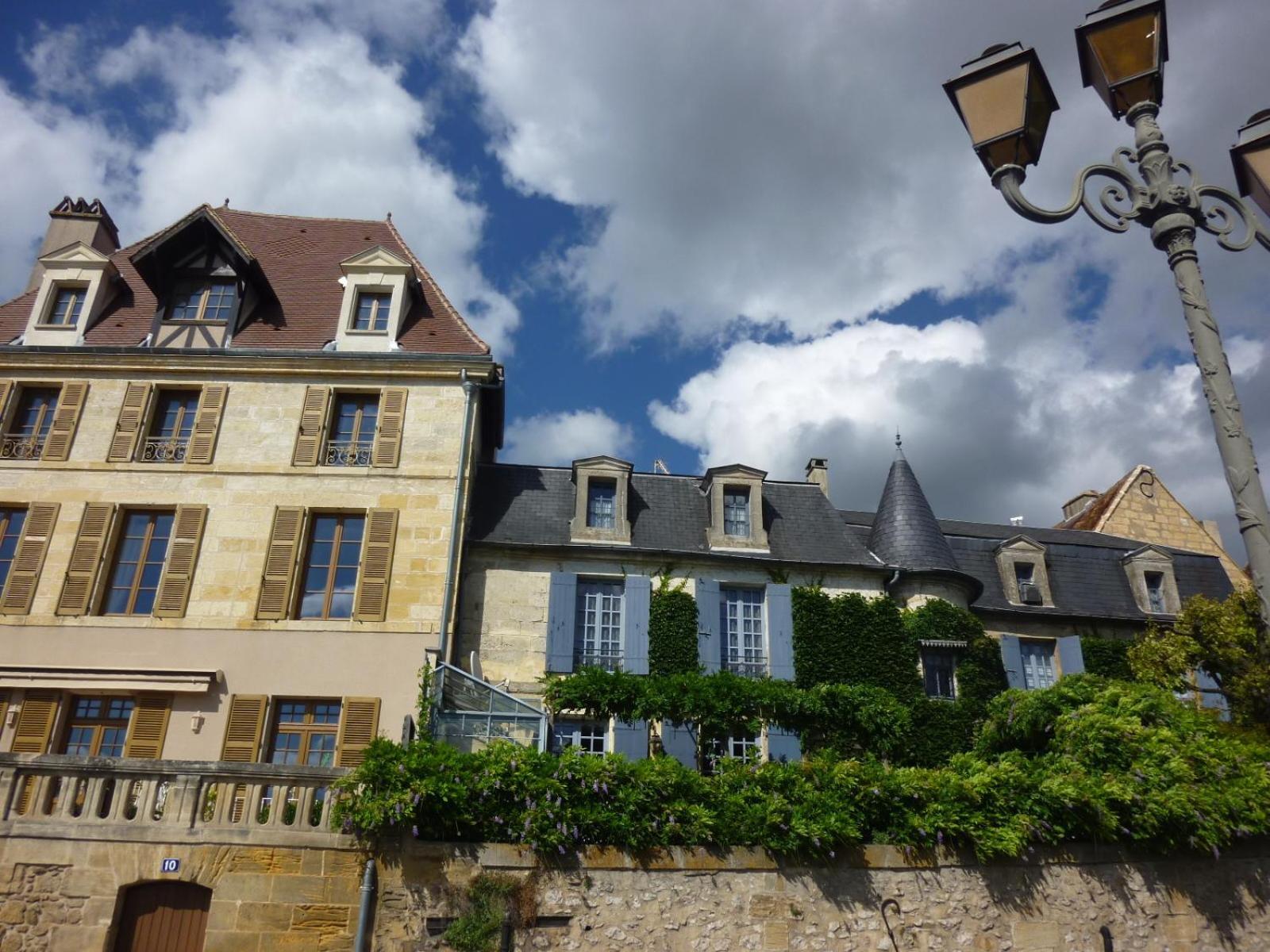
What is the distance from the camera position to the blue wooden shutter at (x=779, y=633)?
14.3 m

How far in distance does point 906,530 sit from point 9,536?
47.3 ft

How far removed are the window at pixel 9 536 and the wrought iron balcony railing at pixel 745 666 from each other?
35.0ft

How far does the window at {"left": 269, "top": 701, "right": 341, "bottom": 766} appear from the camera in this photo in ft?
38.9

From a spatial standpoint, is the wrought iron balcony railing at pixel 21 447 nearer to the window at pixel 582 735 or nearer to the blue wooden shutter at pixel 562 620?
the blue wooden shutter at pixel 562 620

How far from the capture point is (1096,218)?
14.0 feet

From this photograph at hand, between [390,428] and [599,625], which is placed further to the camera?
[599,625]

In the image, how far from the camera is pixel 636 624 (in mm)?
14234

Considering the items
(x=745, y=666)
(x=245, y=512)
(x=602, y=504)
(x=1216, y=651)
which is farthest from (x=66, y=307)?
(x=1216, y=651)

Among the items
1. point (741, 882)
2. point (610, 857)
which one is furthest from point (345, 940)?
point (741, 882)

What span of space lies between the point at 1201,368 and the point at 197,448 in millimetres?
13268

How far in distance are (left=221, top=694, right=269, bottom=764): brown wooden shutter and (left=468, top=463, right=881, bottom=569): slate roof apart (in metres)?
4.07

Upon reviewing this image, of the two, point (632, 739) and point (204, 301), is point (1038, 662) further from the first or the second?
point (204, 301)

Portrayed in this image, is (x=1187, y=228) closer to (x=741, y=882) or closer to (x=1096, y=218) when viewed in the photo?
(x=1096, y=218)

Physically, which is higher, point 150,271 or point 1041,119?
point 150,271
